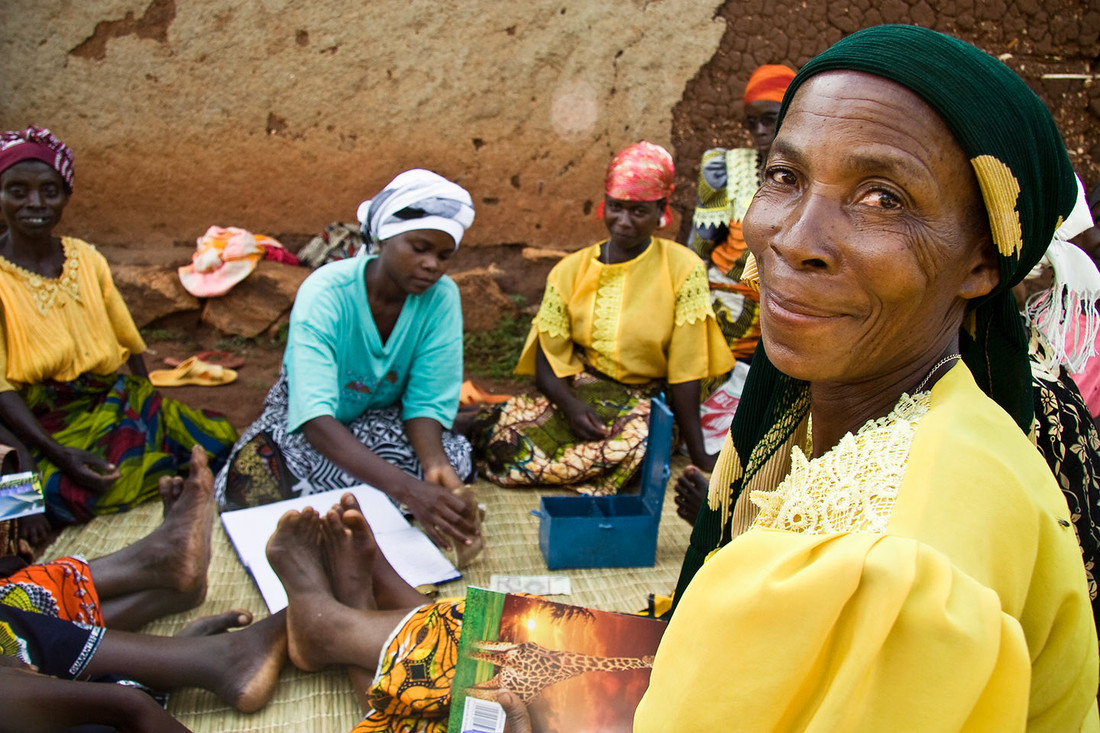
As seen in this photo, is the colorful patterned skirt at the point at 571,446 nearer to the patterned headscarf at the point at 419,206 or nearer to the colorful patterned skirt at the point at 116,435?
the patterned headscarf at the point at 419,206

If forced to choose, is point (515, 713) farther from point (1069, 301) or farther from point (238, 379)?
point (238, 379)

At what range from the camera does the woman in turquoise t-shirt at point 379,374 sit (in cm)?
280

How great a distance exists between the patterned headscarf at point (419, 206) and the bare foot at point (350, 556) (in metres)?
1.17

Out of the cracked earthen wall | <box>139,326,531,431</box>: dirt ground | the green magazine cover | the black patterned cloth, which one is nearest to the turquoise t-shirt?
<box>139,326,531,431</box>: dirt ground

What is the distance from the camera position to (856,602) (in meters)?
0.73

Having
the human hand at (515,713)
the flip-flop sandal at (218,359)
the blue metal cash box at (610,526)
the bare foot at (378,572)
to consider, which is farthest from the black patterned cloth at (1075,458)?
the flip-flop sandal at (218,359)

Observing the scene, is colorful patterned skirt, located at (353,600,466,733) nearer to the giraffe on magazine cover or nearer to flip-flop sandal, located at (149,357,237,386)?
the giraffe on magazine cover

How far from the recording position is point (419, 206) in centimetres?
288

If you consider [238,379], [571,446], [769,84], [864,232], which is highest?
[864,232]

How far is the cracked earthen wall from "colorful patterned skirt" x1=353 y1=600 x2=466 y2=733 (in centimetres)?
361

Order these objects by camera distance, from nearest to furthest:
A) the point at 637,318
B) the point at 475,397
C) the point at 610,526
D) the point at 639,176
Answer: the point at 610,526 → the point at 639,176 → the point at 637,318 → the point at 475,397

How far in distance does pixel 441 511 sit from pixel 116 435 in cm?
146

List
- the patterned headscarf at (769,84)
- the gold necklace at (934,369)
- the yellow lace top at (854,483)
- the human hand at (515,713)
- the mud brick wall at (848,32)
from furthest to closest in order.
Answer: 1. the mud brick wall at (848,32)
2. the patterned headscarf at (769,84)
3. the human hand at (515,713)
4. the gold necklace at (934,369)
5. the yellow lace top at (854,483)

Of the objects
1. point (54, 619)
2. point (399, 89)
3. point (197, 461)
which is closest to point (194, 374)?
point (399, 89)
